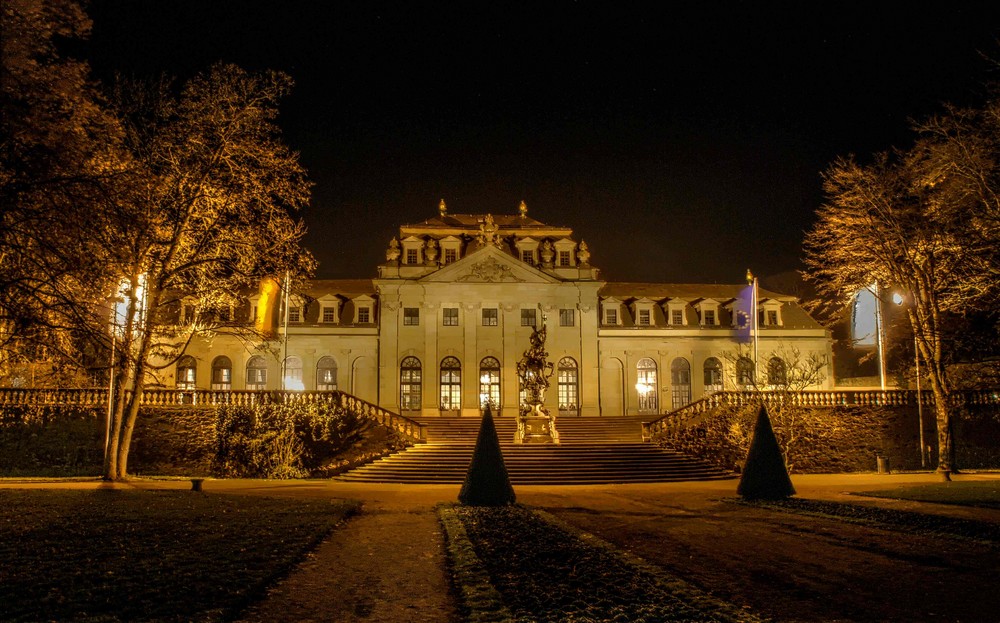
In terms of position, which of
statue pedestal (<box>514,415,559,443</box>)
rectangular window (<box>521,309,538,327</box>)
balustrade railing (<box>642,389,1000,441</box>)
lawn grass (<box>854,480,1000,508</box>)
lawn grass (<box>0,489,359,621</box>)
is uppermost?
rectangular window (<box>521,309,538,327</box>)

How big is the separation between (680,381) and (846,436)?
1585 centimetres

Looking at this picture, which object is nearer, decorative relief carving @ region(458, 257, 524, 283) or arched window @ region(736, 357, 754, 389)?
decorative relief carving @ region(458, 257, 524, 283)

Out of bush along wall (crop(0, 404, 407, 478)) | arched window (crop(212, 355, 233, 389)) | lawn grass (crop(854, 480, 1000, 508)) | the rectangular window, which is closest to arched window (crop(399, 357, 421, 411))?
the rectangular window

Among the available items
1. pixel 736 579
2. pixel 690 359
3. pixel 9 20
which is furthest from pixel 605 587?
pixel 690 359

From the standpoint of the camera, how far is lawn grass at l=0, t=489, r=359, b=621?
7836mm

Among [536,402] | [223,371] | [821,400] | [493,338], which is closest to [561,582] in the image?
[536,402]

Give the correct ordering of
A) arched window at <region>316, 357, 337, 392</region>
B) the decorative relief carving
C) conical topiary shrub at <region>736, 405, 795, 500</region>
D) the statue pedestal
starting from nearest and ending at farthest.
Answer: conical topiary shrub at <region>736, 405, 795, 500</region> → the statue pedestal → the decorative relief carving → arched window at <region>316, 357, 337, 392</region>

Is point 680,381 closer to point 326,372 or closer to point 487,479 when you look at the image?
point 326,372

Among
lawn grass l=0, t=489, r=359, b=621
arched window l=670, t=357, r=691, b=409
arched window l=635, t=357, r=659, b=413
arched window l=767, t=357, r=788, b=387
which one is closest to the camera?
lawn grass l=0, t=489, r=359, b=621

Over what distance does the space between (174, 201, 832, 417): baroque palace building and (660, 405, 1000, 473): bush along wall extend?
36.4 ft

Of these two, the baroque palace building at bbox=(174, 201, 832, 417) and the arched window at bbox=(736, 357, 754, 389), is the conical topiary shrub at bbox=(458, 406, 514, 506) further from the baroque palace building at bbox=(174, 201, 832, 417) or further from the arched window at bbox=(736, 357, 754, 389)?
the arched window at bbox=(736, 357, 754, 389)

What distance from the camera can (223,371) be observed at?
47844mm

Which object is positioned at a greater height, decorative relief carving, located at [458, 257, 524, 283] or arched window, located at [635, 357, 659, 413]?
decorative relief carving, located at [458, 257, 524, 283]

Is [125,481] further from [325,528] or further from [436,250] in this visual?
[436,250]
